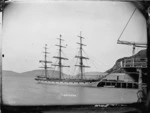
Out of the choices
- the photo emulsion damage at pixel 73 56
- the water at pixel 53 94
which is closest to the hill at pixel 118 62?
the photo emulsion damage at pixel 73 56

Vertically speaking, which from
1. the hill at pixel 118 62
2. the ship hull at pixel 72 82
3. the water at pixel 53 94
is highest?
the hill at pixel 118 62

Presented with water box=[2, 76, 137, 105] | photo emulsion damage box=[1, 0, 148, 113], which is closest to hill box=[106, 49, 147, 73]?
photo emulsion damage box=[1, 0, 148, 113]

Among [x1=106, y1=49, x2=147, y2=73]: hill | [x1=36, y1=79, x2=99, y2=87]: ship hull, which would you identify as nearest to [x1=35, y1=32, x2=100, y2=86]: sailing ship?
[x1=36, y1=79, x2=99, y2=87]: ship hull

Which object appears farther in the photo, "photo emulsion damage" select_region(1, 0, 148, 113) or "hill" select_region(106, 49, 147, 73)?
"hill" select_region(106, 49, 147, 73)

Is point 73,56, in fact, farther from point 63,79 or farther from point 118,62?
point 118,62

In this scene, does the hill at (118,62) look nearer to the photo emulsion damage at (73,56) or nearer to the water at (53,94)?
the photo emulsion damage at (73,56)

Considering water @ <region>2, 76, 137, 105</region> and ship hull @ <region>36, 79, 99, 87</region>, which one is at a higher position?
ship hull @ <region>36, 79, 99, 87</region>

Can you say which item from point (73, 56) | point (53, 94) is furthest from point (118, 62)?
point (53, 94)

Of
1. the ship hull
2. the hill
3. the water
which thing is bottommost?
the water

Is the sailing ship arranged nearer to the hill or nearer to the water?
the water
